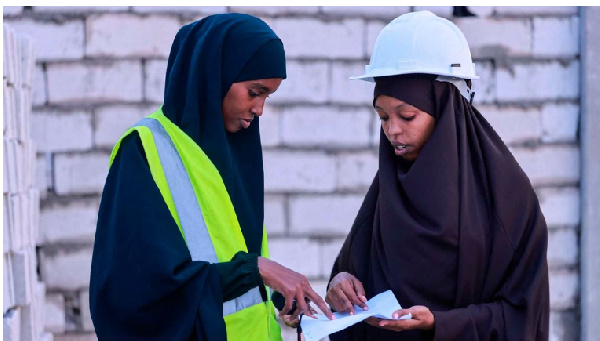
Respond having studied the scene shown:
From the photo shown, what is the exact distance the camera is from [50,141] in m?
4.33

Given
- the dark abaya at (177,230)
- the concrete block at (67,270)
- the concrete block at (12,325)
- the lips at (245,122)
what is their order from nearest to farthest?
the dark abaya at (177,230)
the lips at (245,122)
the concrete block at (12,325)
the concrete block at (67,270)

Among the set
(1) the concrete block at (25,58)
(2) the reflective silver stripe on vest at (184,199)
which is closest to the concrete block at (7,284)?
(1) the concrete block at (25,58)

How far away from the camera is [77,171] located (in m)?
4.34

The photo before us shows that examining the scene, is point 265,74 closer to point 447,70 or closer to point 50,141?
point 447,70

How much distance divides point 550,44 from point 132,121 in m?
2.16

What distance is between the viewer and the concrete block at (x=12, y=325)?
12.0ft

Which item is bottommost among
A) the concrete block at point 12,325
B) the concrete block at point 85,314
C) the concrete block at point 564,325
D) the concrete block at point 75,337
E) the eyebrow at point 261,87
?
the concrete block at point 564,325

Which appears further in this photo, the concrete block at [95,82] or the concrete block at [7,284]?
the concrete block at [95,82]

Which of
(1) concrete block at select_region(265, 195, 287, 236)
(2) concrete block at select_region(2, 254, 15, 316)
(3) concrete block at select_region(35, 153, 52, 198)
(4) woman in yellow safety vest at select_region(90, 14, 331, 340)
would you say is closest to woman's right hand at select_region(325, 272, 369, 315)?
(4) woman in yellow safety vest at select_region(90, 14, 331, 340)

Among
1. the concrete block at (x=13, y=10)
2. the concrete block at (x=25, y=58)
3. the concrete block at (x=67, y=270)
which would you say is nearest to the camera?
the concrete block at (x=25, y=58)

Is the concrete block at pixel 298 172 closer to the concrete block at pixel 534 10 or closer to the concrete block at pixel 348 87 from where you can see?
the concrete block at pixel 348 87

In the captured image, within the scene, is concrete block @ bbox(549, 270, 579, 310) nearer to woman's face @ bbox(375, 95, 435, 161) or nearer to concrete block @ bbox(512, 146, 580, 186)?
concrete block @ bbox(512, 146, 580, 186)

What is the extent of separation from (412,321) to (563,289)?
2583mm
